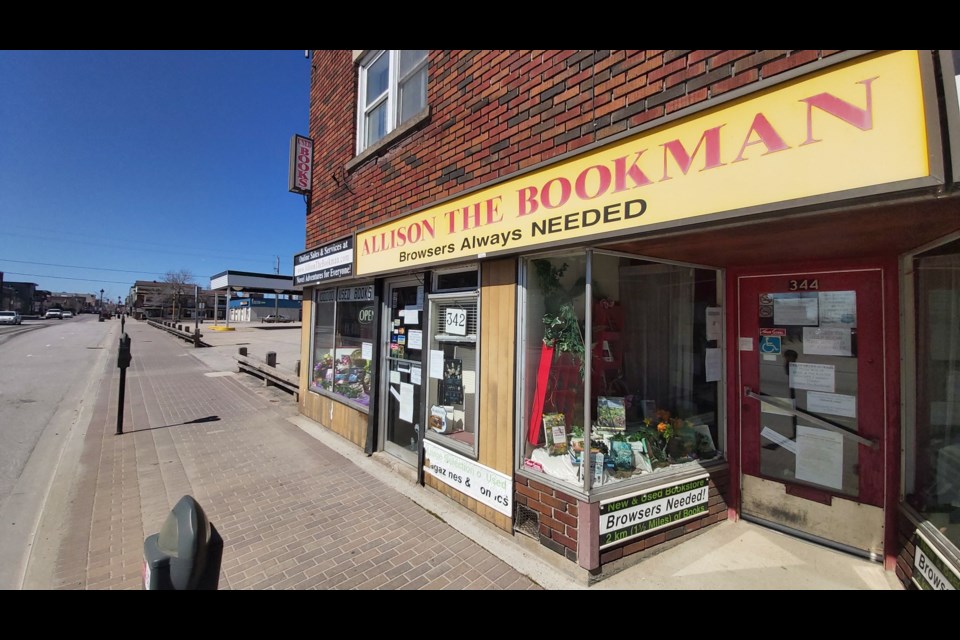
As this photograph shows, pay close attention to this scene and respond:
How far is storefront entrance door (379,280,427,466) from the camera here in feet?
15.8

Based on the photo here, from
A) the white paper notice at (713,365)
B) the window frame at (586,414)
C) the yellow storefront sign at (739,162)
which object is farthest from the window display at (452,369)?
the white paper notice at (713,365)

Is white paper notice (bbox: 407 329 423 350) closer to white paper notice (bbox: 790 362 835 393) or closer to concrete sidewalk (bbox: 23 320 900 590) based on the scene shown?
concrete sidewalk (bbox: 23 320 900 590)

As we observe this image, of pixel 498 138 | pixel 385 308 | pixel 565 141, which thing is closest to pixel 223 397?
pixel 385 308

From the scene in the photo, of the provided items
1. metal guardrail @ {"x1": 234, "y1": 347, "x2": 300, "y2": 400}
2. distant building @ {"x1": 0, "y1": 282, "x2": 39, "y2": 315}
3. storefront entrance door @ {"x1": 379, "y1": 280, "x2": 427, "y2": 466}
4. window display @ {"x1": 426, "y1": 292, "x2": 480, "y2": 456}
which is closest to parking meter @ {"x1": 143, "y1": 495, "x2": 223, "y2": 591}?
window display @ {"x1": 426, "y1": 292, "x2": 480, "y2": 456}

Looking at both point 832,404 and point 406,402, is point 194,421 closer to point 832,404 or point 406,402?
point 406,402

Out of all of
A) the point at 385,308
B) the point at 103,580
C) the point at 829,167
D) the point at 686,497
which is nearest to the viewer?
the point at 829,167

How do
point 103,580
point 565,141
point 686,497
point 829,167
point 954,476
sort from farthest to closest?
point 686,497 → point 565,141 → point 103,580 → point 954,476 → point 829,167

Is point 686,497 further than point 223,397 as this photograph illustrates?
No

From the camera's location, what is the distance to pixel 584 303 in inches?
130

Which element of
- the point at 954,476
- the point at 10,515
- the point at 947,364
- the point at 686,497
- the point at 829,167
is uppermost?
the point at 829,167

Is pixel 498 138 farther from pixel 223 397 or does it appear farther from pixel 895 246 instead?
pixel 223 397

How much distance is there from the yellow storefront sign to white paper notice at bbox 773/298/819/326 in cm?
174

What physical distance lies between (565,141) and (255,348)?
65.3 feet
